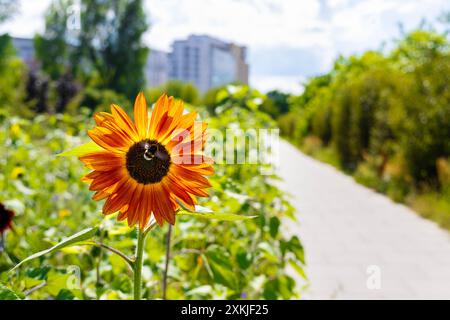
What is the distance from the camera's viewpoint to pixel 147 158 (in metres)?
0.80

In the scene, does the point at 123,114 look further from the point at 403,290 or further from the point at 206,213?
the point at 403,290

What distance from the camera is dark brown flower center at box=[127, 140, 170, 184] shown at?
79 centimetres

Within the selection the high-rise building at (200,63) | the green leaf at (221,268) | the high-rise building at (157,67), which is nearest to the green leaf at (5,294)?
the green leaf at (221,268)

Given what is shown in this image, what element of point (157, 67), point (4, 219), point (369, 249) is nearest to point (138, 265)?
point (4, 219)

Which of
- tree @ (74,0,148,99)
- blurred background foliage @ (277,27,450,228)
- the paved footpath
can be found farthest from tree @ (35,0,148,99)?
the paved footpath

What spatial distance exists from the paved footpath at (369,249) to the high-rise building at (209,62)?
70.8 m

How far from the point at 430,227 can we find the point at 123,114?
20.2 ft

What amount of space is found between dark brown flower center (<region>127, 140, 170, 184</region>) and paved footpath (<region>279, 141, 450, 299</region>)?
1.46 meters

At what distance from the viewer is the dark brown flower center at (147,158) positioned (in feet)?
2.58

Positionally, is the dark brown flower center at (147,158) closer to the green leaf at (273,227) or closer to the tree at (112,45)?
the green leaf at (273,227)

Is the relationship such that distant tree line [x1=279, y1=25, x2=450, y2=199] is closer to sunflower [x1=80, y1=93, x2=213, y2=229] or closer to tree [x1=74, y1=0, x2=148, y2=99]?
sunflower [x1=80, y1=93, x2=213, y2=229]

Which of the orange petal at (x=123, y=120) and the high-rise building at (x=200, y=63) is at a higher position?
the high-rise building at (x=200, y=63)

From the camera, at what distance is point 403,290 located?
3.94m
